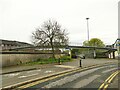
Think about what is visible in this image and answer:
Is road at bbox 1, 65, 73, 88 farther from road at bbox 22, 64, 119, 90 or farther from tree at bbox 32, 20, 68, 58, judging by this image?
tree at bbox 32, 20, 68, 58

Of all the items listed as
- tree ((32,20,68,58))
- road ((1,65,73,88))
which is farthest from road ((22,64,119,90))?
tree ((32,20,68,58))

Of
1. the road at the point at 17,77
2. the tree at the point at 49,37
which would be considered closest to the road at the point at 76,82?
the road at the point at 17,77

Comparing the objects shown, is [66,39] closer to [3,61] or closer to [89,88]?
[3,61]

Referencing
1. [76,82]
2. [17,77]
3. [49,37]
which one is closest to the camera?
[76,82]

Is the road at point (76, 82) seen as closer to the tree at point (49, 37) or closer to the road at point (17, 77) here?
the road at point (17, 77)

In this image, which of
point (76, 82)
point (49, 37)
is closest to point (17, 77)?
point (76, 82)

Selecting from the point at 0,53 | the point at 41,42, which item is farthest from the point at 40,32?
the point at 0,53

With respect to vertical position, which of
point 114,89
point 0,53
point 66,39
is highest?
point 66,39

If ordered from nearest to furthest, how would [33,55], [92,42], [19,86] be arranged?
[19,86] < [33,55] < [92,42]

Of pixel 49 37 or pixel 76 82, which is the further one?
pixel 49 37

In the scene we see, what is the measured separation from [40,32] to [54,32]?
2.79m

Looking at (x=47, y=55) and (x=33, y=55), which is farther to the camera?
(x=47, y=55)

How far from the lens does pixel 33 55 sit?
106 ft

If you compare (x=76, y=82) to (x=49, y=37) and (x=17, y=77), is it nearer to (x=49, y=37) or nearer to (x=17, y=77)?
(x=17, y=77)
